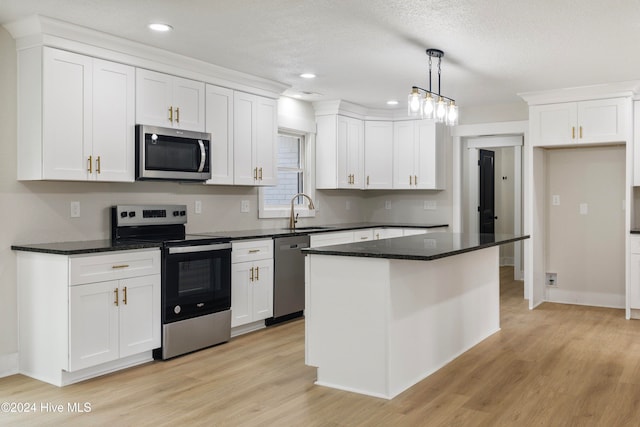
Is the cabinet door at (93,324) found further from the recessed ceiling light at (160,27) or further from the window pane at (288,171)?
the window pane at (288,171)

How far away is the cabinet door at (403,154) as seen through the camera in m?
6.96

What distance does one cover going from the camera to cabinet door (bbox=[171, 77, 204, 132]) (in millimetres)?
4414

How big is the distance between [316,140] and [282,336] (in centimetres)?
263

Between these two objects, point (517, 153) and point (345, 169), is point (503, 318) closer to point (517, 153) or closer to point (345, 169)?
point (345, 169)

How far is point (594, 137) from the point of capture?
5.60 m

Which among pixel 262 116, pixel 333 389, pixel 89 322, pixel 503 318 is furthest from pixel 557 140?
pixel 89 322

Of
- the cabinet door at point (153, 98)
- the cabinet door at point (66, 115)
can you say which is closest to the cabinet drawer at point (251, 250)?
the cabinet door at point (153, 98)

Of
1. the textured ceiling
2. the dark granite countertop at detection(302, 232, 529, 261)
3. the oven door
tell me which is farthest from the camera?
the oven door

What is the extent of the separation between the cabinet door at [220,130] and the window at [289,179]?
3.17 feet

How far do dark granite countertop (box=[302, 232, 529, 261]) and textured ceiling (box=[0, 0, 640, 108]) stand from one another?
1423 mm

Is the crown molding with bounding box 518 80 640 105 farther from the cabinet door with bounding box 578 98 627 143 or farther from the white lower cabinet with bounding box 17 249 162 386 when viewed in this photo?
the white lower cabinet with bounding box 17 249 162 386

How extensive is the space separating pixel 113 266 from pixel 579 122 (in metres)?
4.64

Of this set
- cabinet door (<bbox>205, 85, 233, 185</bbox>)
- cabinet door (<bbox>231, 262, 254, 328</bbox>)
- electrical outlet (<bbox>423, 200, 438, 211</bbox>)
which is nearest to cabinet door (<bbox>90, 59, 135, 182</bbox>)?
cabinet door (<bbox>205, 85, 233, 185</bbox>)

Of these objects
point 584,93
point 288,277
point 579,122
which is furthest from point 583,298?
point 288,277
